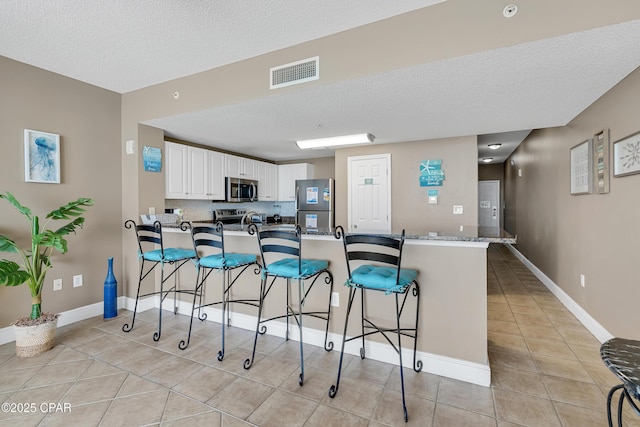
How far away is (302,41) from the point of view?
2359 millimetres

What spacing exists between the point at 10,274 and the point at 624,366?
371 centimetres

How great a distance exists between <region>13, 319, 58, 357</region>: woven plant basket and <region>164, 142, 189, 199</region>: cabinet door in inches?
72.5

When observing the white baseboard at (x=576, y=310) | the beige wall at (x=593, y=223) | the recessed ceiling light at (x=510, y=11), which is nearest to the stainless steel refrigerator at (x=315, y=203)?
the beige wall at (x=593, y=223)

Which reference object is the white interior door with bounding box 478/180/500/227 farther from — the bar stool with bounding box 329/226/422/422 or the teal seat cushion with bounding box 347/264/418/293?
the teal seat cushion with bounding box 347/264/418/293

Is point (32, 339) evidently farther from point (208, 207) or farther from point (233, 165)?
point (233, 165)

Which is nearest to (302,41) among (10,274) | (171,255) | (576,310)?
(171,255)

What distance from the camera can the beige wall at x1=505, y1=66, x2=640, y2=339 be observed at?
7.34 ft

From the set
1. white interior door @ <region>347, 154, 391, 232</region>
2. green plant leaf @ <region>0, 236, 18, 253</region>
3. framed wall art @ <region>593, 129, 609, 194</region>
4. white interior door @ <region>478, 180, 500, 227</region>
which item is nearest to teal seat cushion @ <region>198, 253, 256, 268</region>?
green plant leaf @ <region>0, 236, 18, 253</region>

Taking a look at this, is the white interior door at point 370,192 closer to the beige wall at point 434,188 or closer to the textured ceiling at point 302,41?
the beige wall at point 434,188

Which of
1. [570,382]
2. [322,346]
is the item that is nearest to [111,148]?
[322,346]

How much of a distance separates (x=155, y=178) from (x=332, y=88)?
249 centimetres

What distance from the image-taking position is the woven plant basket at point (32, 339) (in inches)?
93.5

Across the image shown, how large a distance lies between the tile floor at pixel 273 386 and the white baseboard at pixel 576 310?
0.08 m

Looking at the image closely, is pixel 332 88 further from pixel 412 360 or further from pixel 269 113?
pixel 412 360
